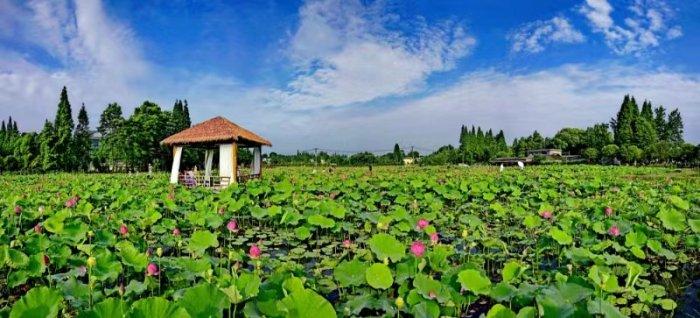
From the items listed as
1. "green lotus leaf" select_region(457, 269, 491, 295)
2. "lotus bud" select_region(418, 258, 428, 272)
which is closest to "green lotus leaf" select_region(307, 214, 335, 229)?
"lotus bud" select_region(418, 258, 428, 272)

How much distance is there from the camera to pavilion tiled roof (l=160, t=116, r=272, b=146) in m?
14.1

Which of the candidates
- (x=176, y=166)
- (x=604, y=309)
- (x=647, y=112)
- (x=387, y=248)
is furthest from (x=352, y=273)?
(x=647, y=112)

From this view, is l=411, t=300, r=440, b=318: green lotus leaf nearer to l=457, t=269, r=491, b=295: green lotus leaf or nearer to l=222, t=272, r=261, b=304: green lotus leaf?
l=457, t=269, r=491, b=295: green lotus leaf

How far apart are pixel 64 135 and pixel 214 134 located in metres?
20.7

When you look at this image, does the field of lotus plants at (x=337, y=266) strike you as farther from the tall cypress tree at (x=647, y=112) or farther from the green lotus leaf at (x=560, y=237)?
the tall cypress tree at (x=647, y=112)

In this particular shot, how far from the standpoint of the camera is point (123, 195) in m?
7.77

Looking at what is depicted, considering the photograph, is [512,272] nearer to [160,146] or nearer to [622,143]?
[160,146]

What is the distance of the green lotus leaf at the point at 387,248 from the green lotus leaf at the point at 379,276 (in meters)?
0.56

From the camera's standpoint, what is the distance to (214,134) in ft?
47.4

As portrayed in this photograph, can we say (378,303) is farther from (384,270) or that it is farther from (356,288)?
(356,288)

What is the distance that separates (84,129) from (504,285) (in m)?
41.3

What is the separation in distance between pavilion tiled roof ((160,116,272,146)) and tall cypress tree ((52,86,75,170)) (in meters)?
18.9

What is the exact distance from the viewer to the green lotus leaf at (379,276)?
3.14 meters

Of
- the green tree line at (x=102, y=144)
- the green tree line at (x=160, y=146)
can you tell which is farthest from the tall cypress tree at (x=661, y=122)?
the green tree line at (x=102, y=144)
